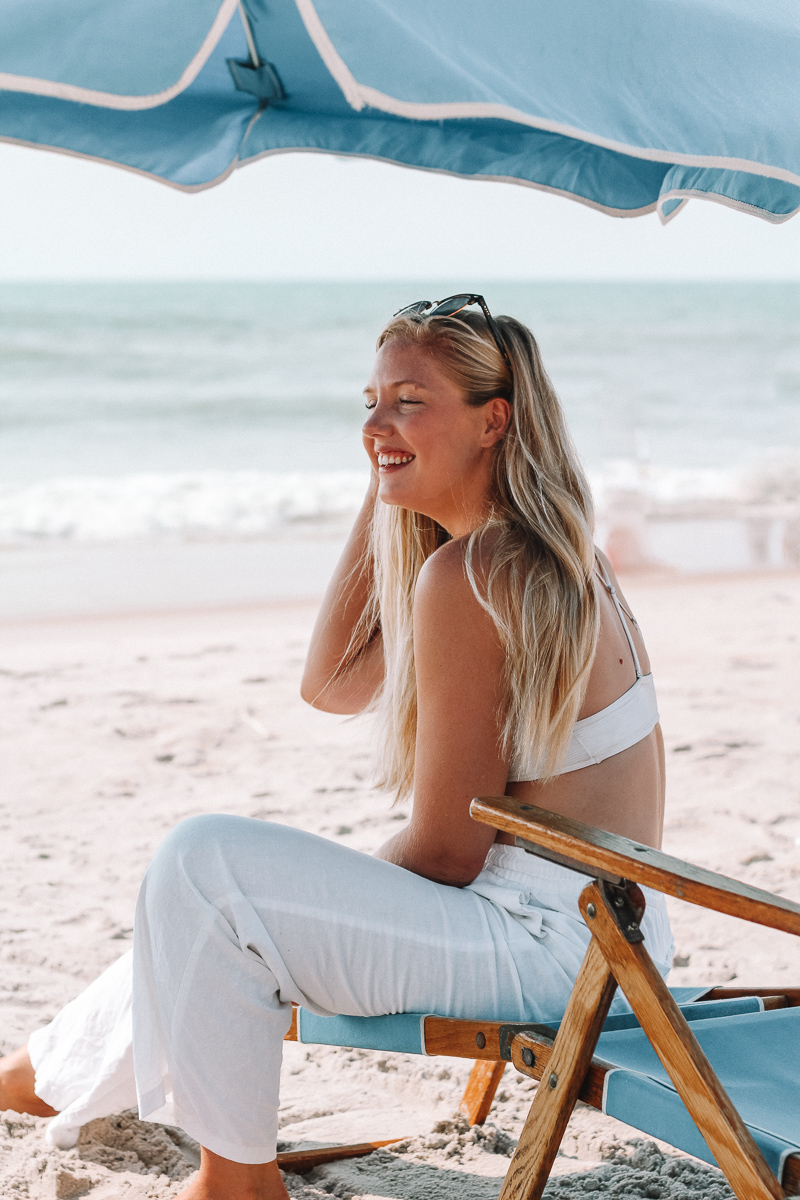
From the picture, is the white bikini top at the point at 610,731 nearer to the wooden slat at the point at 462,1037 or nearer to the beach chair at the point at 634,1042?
the beach chair at the point at 634,1042

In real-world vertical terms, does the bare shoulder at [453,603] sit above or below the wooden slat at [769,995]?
above

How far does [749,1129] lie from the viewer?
4.98 feet

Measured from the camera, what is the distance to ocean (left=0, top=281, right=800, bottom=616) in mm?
10203

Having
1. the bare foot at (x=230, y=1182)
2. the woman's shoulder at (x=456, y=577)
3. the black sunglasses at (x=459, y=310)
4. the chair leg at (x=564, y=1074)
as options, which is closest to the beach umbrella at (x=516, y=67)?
the black sunglasses at (x=459, y=310)

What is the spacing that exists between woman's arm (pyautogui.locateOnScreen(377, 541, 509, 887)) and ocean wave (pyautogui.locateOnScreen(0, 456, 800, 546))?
29.0 ft

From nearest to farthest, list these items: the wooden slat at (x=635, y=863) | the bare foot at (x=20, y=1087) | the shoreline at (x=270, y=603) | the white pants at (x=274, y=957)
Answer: the wooden slat at (x=635, y=863) < the white pants at (x=274, y=957) < the bare foot at (x=20, y=1087) < the shoreline at (x=270, y=603)

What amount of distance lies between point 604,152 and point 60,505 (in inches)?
447

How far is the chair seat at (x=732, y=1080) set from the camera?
1.53 metres

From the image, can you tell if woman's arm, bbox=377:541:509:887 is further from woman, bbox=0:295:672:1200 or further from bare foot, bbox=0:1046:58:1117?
bare foot, bbox=0:1046:58:1117

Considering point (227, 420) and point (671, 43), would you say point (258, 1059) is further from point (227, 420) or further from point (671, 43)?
point (227, 420)

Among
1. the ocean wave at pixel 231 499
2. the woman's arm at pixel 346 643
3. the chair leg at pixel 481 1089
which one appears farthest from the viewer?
the ocean wave at pixel 231 499

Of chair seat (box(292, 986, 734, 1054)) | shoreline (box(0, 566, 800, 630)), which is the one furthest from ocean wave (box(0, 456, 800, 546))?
chair seat (box(292, 986, 734, 1054))

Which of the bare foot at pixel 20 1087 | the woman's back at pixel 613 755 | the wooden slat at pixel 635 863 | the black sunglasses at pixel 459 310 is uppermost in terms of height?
the black sunglasses at pixel 459 310

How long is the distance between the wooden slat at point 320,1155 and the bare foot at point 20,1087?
1.52 ft
